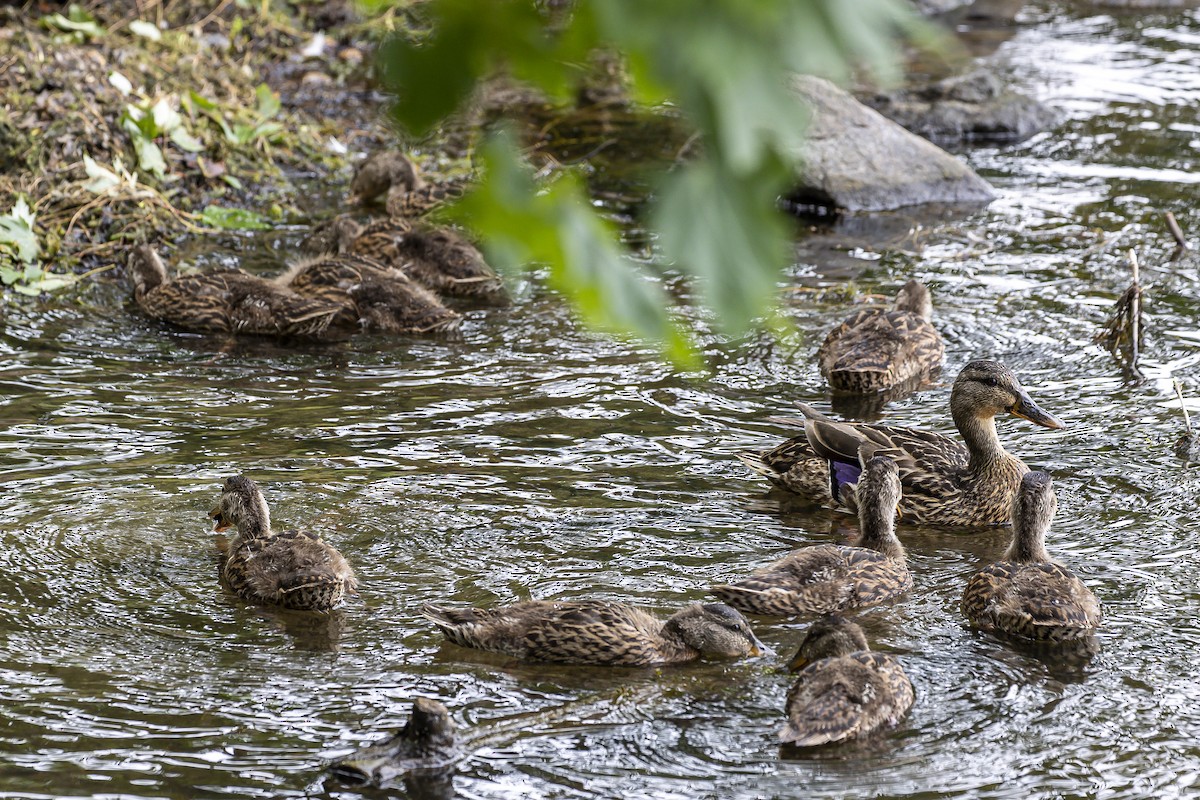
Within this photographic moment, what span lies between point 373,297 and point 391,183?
7.76 feet

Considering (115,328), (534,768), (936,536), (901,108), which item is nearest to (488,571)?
(534,768)

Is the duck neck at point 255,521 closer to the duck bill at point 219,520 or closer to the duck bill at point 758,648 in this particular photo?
the duck bill at point 219,520

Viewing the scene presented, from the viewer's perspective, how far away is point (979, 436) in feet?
23.6

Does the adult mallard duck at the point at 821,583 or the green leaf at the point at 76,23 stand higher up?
the green leaf at the point at 76,23

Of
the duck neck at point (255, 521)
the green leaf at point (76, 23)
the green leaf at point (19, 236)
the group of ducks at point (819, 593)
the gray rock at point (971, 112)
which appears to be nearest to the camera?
the group of ducks at point (819, 593)

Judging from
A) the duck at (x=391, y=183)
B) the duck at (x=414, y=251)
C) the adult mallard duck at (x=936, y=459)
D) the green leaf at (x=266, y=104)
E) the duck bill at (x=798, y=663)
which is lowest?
the duck bill at (x=798, y=663)

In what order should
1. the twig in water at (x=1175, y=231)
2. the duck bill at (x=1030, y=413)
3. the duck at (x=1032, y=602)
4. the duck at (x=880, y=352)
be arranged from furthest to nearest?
the twig in water at (x=1175, y=231) < the duck at (x=880, y=352) < the duck bill at (x=1030, y=413) < the duck at (x=1032, y=602)

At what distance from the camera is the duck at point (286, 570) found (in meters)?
5.51

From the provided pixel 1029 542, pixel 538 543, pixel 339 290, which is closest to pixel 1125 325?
pixel 1029 542

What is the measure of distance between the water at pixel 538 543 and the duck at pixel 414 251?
1.12ft

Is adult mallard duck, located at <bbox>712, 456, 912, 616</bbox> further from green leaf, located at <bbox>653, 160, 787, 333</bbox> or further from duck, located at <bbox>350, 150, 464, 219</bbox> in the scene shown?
duck, located at <bbox>350, 150, 464, 219</bbox>

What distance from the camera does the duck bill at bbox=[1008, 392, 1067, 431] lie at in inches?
285

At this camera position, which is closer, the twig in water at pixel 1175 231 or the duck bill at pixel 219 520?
the duck bill at pixel 219 520

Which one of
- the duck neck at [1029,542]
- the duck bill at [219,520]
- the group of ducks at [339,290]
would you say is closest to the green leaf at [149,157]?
the group of ducks at [339,290]
